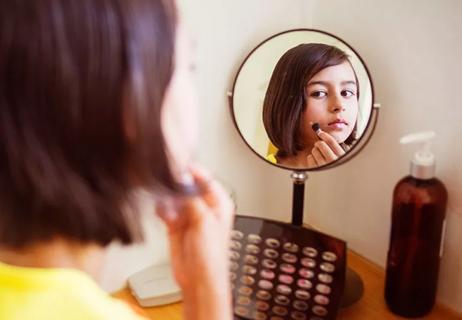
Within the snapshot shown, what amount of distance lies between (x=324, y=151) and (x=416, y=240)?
0.15 m

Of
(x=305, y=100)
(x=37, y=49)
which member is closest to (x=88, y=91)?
(x=37, y=49)

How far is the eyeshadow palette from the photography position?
0.76m

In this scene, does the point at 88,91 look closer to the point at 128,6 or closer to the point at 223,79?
the point at 128,6

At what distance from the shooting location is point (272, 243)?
80cm

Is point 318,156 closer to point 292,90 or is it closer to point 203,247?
point 292,90

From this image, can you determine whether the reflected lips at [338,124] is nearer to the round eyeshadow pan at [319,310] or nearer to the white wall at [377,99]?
the white wall at [377,99]

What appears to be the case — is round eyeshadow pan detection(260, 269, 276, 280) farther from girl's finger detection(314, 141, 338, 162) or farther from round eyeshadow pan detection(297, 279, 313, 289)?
girl's finger detection(314, 141, 338, 162)

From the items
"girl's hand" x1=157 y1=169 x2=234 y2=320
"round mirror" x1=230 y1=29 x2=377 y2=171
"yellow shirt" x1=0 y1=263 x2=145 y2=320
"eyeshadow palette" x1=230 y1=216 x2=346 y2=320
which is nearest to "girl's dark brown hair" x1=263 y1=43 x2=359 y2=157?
"round mirror" x1=230 y1=29 x2=377 y2=171

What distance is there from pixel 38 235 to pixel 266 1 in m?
0.47

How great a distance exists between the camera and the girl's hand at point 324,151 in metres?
0.80

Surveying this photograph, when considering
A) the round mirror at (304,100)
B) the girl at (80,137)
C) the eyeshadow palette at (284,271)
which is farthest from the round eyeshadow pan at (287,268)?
the girl at (80,137)

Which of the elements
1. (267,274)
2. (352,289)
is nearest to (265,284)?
(267,274)

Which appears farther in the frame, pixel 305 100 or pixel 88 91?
pixel 305 100

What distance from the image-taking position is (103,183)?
484mm
